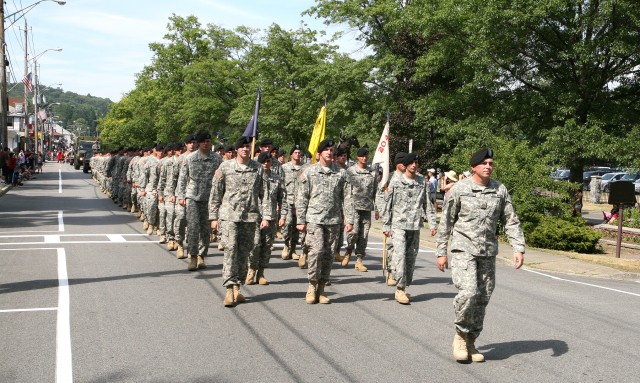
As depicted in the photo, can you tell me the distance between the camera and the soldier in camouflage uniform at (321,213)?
895cm

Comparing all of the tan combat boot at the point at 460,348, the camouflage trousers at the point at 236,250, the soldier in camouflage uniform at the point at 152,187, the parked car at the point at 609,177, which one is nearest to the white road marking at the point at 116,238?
the soldier in camouflage uniform at the point at 152,187

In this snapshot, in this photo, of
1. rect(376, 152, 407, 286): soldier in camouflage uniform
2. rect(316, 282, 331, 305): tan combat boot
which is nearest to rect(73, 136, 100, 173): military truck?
rect(376, 152, 407, 286): soldier in camouflage uniform

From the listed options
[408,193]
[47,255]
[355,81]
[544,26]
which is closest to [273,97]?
[355,81]

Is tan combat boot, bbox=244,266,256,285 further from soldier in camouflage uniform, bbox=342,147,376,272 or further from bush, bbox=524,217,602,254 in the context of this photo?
bush, bbox=524,217,602,254

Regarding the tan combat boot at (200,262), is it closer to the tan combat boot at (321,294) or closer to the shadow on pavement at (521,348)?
the tan combat boot at (321,294)

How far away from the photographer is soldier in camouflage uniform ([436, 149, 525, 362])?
6.48m

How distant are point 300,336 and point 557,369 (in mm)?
2544

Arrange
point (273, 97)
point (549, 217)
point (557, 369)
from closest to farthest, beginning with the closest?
1. point (557, 369)
2. point (549, 217)
3. point (273, 97)

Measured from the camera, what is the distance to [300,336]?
7203 millimetres

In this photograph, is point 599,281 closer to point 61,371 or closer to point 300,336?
point 300,336

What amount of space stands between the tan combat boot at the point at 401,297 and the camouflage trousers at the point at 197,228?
3.67 meters

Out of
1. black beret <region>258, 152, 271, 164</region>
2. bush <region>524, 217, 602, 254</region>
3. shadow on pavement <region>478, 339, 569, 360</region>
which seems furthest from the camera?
bush <region>524, 217, 602, 254</region>

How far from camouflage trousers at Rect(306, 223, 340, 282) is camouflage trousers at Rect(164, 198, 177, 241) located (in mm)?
4857

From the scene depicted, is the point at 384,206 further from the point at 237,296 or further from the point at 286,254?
the point at 286,254
